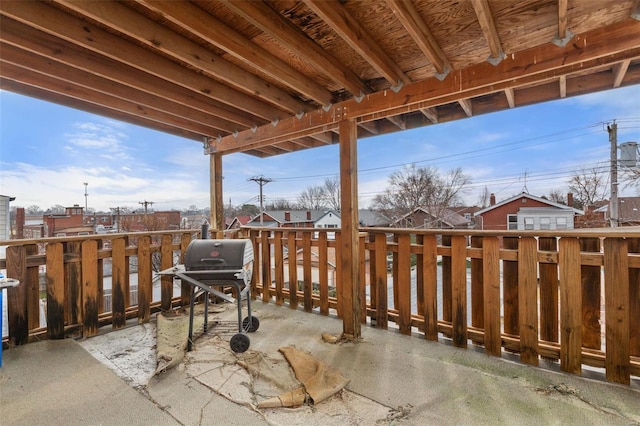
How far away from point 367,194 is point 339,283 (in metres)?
13.0

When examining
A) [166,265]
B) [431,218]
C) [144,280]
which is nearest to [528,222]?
[431,218]

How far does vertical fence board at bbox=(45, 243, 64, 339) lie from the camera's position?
2469mm

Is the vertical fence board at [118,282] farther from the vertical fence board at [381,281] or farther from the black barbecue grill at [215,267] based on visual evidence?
the vertical fence board at [381,281]

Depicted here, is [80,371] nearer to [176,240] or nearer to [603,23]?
[176,240]

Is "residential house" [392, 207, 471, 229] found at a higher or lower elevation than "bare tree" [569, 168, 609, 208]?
lower

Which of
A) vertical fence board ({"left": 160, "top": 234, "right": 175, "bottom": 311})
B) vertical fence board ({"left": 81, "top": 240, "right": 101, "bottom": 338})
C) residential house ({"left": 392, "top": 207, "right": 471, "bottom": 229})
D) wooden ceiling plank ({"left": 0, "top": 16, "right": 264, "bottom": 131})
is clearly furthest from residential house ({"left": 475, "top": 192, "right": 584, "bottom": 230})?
vertical fence board ({"left": 81, "top": 240, "right": 101, "bottom": 338})

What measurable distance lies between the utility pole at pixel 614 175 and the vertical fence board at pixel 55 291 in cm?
1127

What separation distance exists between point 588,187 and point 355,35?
11390mm

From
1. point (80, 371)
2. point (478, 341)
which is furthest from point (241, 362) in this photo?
point (478, 341)

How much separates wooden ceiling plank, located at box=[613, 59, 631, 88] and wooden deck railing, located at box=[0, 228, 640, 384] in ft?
3.54

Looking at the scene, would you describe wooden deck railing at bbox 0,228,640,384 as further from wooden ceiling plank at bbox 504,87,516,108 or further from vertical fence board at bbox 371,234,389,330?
wooden ceiling plank at bbox 504,87,516,108

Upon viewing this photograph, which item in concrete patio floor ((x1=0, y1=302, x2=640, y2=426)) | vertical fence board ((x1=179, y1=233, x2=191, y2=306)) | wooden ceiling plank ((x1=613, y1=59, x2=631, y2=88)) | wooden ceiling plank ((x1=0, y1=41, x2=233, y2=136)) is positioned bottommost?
concrete patio floor ((x1=0, y1=302, x2=640, y2=426))

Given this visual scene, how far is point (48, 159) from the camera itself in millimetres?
10945

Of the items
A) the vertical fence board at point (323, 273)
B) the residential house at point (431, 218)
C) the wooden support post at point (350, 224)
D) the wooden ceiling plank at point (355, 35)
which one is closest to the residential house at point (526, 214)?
the residential house at point (431, 218)
